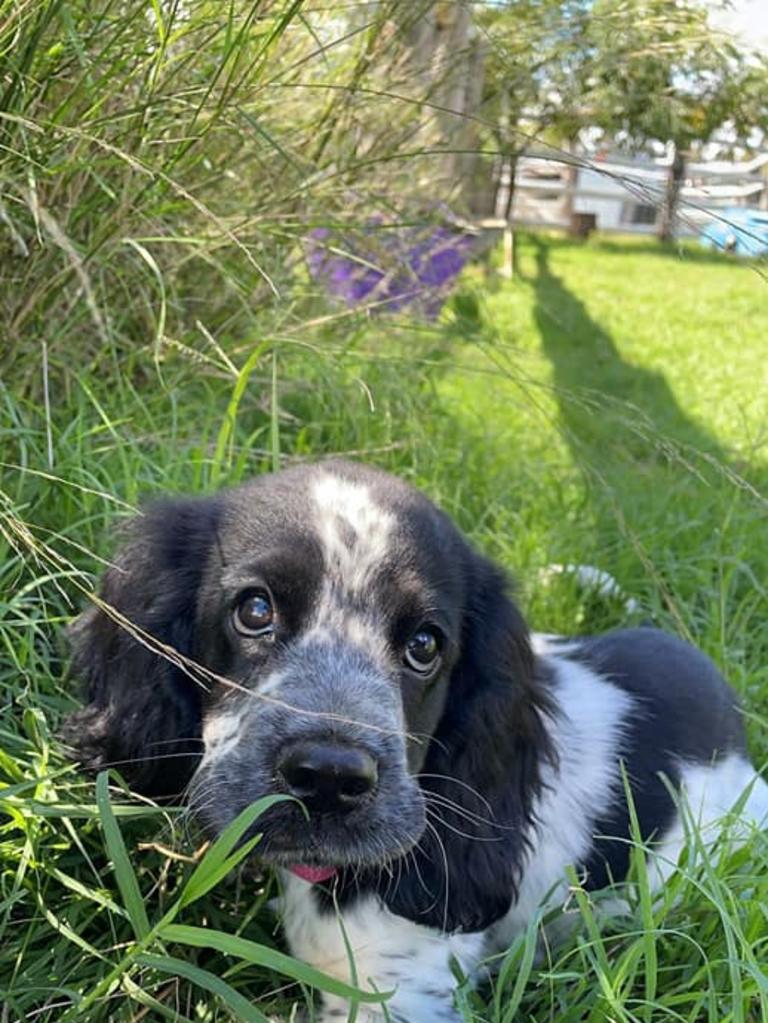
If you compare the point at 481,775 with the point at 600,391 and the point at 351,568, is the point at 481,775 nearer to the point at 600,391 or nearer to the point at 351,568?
the point at 351,568

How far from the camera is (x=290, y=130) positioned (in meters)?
3.14

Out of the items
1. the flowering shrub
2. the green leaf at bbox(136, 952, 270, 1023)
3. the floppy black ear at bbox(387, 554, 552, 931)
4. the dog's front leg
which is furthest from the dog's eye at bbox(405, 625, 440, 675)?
the flowering shrub

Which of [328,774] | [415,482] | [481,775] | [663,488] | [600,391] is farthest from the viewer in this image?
[600,391]

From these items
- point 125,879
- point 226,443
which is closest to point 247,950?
point 125,879

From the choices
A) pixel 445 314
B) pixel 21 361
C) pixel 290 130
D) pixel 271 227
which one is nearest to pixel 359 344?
pixel 445 314

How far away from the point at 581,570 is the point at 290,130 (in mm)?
1490

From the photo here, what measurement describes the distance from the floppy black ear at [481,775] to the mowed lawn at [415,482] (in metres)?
0.15

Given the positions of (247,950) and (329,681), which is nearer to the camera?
(247,950)

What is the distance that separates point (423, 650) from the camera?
6.38ft

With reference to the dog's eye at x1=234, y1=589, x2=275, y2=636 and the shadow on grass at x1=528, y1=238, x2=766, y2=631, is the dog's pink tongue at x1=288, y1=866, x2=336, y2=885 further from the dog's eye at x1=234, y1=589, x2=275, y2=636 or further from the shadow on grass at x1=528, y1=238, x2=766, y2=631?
the shadow on grass at x1=528, y1=238, x2=766, y2=631

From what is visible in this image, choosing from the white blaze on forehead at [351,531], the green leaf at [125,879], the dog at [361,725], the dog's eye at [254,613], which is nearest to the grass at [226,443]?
the green leaf at [125,879]

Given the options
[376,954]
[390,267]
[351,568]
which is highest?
[390,267]

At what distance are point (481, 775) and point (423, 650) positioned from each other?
279 millimetres

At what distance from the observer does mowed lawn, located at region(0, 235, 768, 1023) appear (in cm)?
175
